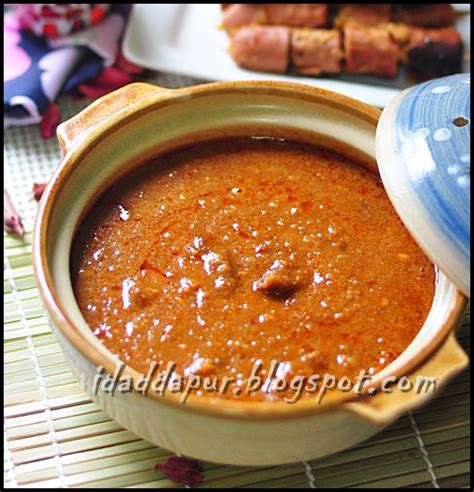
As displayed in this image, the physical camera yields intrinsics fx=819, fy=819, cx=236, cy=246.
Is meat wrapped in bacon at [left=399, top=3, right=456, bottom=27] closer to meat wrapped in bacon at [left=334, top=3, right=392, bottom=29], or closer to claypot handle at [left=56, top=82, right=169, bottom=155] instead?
meat wrapped in bacon at [left=334, top=3, right=392, bottom=29]

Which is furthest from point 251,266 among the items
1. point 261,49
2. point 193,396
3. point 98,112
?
point 261,49

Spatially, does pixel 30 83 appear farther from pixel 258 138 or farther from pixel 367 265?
pixel 367 265

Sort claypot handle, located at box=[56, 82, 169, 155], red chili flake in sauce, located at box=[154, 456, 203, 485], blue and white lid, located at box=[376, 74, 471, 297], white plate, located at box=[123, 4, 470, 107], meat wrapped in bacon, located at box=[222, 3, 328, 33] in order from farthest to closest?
1. meat wrapped in bacon, located at box=[222, 3, 328, 33]
2. white plate, located at box=[123, 4, 470, 107]
3. claypot handle, located at box=[56, 82, 169, 155]
4. red chili flake in sauce, located at box=[154, 456, 203, 485]
5. blue and white lid, located at box=[376, 74, 471, 297]

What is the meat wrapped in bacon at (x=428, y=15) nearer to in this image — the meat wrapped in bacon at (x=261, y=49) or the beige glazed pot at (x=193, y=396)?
the meat wrapped in bacon at (x=261, y=49)

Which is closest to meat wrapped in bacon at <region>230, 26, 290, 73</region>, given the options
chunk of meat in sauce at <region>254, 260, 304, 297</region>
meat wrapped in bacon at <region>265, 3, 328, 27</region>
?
meat wrapped in bacon at <region>265, 3, 328, 27</region>

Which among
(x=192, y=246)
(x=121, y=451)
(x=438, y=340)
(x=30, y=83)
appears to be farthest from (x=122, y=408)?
(x=30, y=83)

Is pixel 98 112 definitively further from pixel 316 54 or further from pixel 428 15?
pixel 428 15
